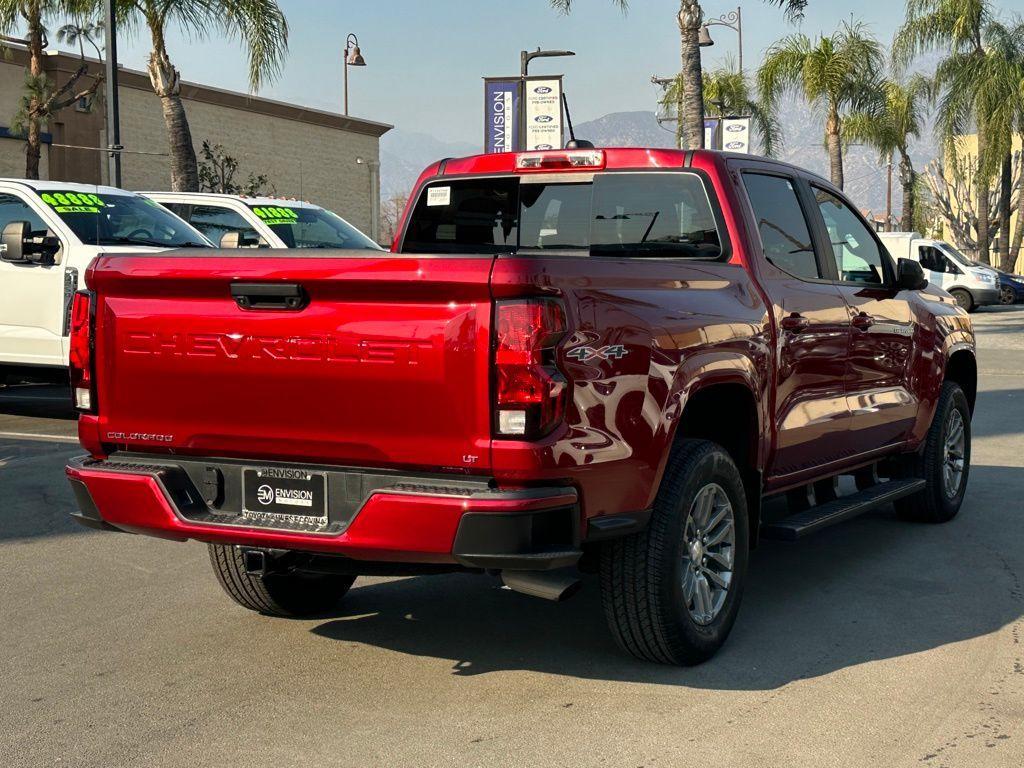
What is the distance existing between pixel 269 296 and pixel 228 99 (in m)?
35.0

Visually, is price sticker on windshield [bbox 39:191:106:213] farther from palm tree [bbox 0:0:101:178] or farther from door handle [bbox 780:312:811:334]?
palm tree [bbox 0:0:101:178]

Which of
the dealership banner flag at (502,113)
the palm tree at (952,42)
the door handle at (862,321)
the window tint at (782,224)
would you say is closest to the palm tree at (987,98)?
the palm tree at (952,42)

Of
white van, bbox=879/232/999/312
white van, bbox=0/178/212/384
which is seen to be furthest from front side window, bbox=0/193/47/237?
white van, bbox=879/232/999/312

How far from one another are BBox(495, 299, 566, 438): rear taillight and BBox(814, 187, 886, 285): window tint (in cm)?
297

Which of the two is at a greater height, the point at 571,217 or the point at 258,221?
the point at 258,221

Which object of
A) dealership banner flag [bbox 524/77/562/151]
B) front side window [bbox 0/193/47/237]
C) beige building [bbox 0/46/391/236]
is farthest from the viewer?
beige building [bbox 0/46/391/236]

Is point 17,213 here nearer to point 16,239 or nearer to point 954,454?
point 16,239

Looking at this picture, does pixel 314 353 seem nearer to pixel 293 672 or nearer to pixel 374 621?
pixel 293 672

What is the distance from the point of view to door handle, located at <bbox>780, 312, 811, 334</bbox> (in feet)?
19.8

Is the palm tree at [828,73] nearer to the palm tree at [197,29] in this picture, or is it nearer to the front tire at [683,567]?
the palm tree at [197,29]

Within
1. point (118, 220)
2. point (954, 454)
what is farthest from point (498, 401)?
point (118, 220)

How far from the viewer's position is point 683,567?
5152mm

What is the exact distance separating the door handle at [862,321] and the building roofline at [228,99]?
87.9 feet

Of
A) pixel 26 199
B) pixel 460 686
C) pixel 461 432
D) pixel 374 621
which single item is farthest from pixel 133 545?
pixel 26 199
